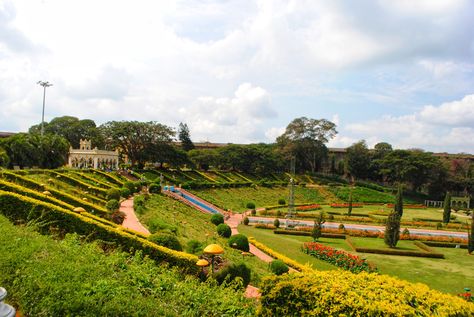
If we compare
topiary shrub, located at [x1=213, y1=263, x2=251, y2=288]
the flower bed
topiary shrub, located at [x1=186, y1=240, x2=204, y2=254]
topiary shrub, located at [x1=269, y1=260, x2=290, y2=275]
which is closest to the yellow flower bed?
topiary shrub, located at [x1=269, y1=260, x2=290, y2=275]

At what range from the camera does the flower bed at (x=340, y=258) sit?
18908 mm

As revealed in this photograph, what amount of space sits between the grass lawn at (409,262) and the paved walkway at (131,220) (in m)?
8.30

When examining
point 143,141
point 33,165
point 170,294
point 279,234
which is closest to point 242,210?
point 279,234

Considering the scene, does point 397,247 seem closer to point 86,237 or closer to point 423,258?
point 423,258

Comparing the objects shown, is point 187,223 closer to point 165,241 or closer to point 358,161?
point 165,241

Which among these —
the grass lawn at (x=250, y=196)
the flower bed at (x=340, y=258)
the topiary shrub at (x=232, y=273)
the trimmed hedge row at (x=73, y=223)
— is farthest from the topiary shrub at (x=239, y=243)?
the grass lawn at (x=250, y=196)

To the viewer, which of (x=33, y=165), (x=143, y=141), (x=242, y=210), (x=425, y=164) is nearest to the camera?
(x=33, y=165)

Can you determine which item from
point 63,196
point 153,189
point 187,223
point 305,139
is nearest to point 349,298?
point 63,196

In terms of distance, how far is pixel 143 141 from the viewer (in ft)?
177

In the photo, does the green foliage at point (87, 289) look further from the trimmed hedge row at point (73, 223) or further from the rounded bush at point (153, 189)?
the rounded bush at point (153, 189)

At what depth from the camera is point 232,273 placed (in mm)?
13188

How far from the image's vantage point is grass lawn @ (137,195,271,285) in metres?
17.9

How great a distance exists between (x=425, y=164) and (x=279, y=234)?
44.2 metres

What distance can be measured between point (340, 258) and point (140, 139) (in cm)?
3977
